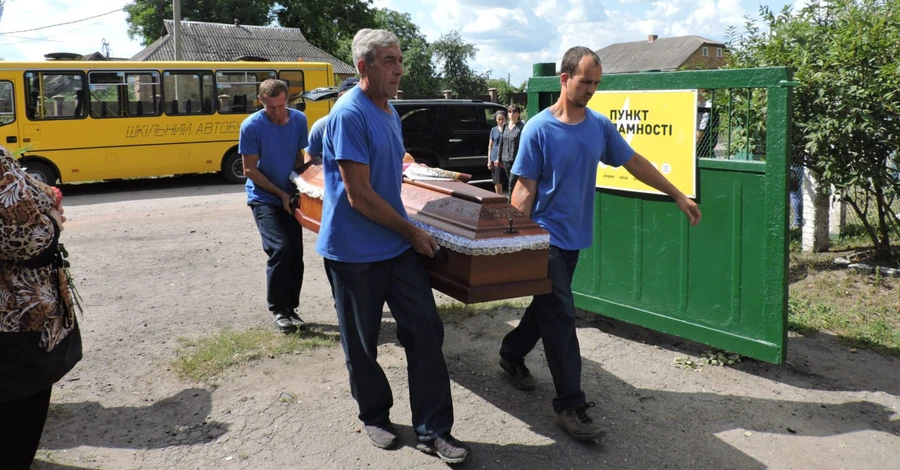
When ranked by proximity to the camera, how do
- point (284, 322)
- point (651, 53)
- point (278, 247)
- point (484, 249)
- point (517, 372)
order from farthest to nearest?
point (651, 53), point (284, 322), point (278, 247), point (517, 372), point (484, 249)

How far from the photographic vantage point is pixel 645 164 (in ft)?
13.3

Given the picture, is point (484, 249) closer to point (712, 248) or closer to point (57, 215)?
point (57, 215)

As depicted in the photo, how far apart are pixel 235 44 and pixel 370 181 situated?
40.6m

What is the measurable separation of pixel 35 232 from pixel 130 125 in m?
12.8

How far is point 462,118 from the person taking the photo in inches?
565

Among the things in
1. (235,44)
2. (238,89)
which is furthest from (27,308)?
(235,44)

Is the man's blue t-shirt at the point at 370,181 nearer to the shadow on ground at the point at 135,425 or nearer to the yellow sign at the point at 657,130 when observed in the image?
the shadow on ground at the point at 135,425

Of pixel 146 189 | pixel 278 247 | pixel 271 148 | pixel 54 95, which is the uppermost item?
pixel 54 95

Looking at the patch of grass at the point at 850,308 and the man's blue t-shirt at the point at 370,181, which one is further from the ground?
the man's blue t-shirt at the point at 370,181

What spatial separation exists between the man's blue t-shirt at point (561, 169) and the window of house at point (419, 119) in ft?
33.2

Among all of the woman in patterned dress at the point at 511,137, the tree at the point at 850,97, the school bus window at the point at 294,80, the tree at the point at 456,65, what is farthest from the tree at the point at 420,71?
the tree at the point at 850,97

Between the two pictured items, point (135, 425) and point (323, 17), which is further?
point (323, 17)

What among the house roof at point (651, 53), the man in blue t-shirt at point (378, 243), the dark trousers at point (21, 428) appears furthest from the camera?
the house roof at point (651, 53)

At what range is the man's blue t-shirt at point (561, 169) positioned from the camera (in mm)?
3732
